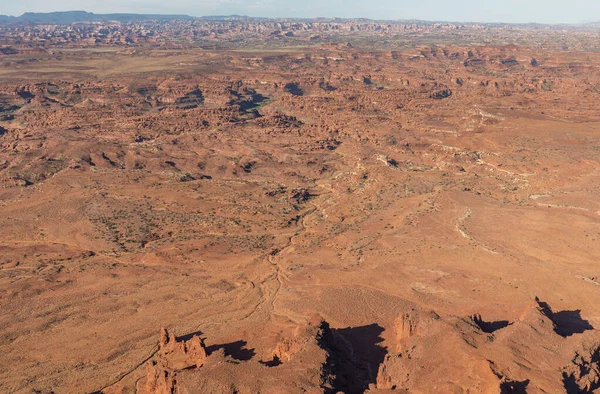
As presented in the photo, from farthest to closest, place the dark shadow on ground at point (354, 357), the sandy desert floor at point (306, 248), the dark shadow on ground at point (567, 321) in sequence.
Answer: the dark shadow on ground at point (567, 321) → the sandy desert floor at point (306, 248) → the dark shadow on ground at point (354, 357)

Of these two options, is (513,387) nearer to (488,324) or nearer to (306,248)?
(488,324)

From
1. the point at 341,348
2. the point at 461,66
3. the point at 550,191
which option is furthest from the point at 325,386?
the point at 461,66

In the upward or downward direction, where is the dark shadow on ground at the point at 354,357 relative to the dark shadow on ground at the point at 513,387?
downward

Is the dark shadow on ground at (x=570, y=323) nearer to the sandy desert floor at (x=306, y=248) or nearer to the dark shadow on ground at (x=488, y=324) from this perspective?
the sandy desert floor at (x=306, y=248)

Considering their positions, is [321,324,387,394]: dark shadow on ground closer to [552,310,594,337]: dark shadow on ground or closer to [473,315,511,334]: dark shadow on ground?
[473,315,511,334]: dark shadow on ground

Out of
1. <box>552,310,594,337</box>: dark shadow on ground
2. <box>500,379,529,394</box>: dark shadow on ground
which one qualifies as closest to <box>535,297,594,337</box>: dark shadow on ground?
<box>552,310,594,337</box>: dark shadow on ground

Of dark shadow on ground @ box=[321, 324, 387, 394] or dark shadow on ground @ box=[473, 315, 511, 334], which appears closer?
dark shadow on ground @ box=[321, 324, 387, 394]

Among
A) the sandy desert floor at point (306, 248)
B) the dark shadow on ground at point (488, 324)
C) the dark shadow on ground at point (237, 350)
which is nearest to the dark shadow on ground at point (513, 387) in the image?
the sandy desert floor at point (306, 248)

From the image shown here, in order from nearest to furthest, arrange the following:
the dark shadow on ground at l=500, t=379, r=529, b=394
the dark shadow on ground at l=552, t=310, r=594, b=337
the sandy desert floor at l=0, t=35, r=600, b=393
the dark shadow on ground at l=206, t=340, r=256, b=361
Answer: the dark shadow on ground at l=500, t=379, r=529, b=394, the sandy desert floor at l=0, t=35, r=600, b=393, the dark shadow on ground at l=206, t=340, r=256, b=361, the dark shadow on ground at l=552, t=310, r=594, b=337

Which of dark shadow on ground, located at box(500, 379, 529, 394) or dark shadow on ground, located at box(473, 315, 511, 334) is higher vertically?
dark shadow on ground, located at box(500, 379, 529, 394)

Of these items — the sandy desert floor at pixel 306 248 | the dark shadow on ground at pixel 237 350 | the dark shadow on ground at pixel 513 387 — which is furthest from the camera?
the dark shadow on ground at pixel 237 350

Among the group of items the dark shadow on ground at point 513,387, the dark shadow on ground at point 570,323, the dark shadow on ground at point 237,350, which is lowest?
the dark shadow on ground at point 237,350
